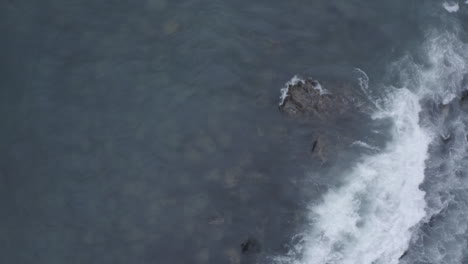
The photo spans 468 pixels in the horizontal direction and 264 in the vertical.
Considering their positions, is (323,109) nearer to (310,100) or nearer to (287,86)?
(310,100)

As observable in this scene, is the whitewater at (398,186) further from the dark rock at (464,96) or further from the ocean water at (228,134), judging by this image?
the dark rock at (464,96)

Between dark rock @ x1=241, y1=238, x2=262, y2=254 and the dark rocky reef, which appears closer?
dark rock @ x1=241, y1=238, x2=262, y2=254

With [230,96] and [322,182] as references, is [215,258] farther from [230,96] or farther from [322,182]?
[230,96]

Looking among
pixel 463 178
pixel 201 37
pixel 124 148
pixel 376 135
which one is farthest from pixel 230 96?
pixel 463 178

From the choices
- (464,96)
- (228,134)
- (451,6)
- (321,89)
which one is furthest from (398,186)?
(451,6)

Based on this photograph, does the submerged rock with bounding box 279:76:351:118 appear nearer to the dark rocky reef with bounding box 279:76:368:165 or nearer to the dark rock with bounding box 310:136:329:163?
the dark rocky reef with bounding box 279:76:368:165

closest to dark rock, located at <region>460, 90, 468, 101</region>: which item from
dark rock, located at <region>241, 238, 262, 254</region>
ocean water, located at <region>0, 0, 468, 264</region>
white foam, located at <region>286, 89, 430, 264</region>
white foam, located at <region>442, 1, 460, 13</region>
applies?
ocean water, located at <region>0, 0, 468, 264</region>
